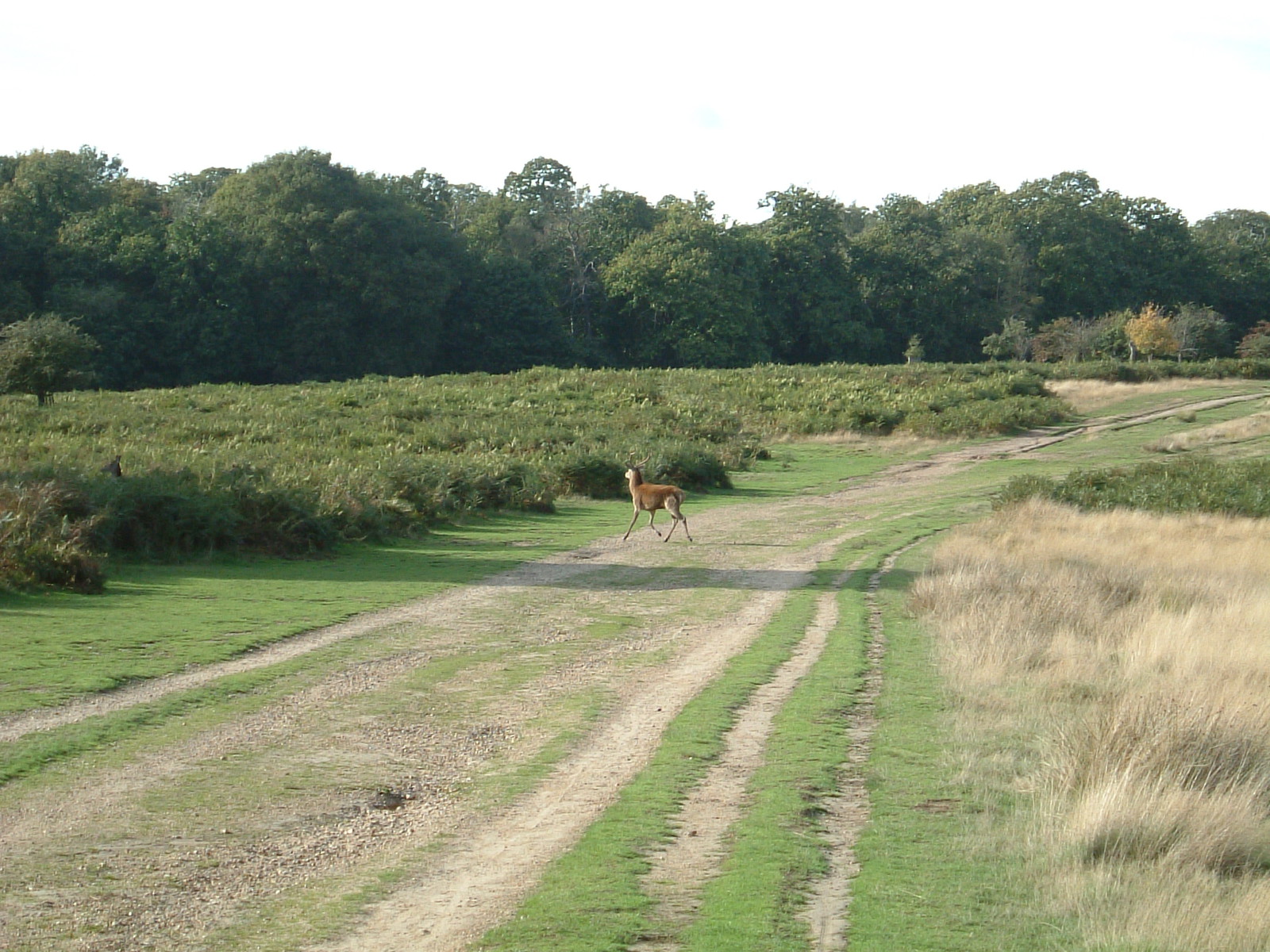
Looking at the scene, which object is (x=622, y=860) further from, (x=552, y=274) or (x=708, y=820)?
(x=552, y=274)

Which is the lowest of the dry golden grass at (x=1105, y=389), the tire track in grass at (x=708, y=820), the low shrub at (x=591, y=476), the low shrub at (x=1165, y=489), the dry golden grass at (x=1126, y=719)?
the dry golden grass at (x=1126, y=719)

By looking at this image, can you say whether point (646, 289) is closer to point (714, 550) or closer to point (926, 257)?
point (926, 257)

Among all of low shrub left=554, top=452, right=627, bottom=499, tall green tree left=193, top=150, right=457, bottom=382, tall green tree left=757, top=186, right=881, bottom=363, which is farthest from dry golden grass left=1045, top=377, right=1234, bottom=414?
tall green tree left=193, top=150, right=457, bottom=382

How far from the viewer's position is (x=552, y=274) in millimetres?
100188

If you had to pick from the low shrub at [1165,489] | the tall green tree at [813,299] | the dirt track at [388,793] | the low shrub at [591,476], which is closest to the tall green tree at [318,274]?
the tall green tree at [813,299]

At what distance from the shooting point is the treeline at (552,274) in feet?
246

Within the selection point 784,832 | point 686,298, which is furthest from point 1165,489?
point 686,298

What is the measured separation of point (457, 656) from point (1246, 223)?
151735 mm

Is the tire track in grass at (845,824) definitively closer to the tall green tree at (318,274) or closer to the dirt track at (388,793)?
the dirt track at (388,793)

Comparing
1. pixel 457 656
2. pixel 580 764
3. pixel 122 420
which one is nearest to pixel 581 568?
pixel 457 656

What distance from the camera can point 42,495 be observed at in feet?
51.6

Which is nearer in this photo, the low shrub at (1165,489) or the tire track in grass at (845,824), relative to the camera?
the tire track in grass at (845,824)

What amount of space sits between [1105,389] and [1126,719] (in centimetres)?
6124

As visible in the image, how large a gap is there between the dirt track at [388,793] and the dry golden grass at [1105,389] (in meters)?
53.1
